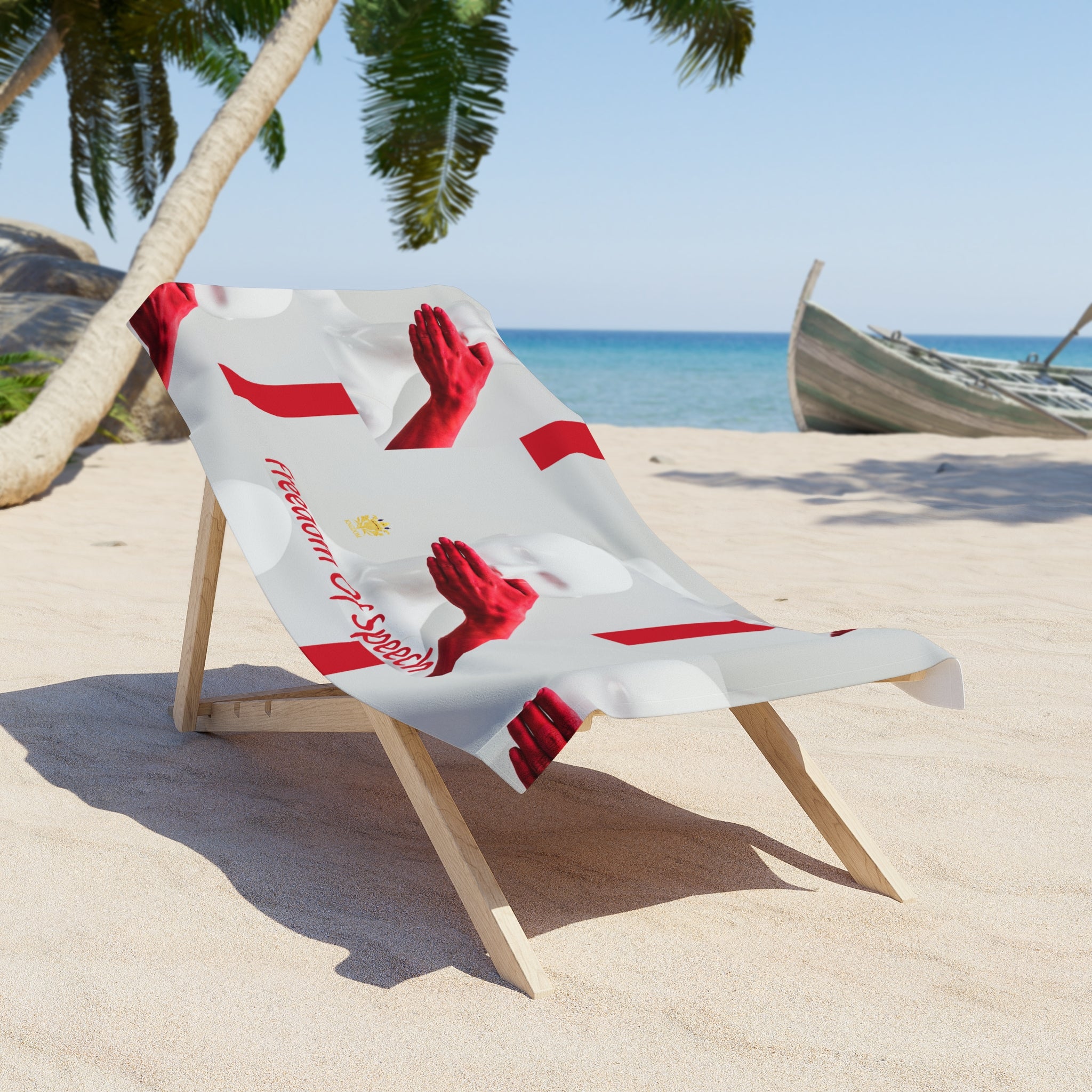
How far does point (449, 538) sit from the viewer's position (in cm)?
234

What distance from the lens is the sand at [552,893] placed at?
1.33 m

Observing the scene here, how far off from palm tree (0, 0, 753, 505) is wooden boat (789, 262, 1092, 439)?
290 cm

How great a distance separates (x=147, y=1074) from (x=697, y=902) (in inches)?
35.8

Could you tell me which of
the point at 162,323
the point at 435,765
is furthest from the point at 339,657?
the point at 162,323

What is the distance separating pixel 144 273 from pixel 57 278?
3.84m

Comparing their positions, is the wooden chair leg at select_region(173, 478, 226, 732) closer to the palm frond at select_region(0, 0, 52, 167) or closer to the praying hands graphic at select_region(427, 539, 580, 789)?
the praying hands graphic at select_region(427, 539, 580, 789)

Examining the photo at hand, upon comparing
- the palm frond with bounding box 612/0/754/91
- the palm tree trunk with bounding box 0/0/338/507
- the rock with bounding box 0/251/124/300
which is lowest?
the rock with bounding box 0/251/124/300

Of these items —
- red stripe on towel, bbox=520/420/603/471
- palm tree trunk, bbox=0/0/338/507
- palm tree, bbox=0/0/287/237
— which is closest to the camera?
red stripe on towel, bbox=520/420/603/471

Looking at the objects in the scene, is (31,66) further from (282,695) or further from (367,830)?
(367,830)

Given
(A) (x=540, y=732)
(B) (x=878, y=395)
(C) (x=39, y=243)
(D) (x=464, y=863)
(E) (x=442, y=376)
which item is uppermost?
(E) (x=442, y=376)

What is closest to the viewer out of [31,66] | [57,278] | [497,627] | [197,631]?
[497,627]

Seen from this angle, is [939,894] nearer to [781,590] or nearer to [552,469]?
[552,469]

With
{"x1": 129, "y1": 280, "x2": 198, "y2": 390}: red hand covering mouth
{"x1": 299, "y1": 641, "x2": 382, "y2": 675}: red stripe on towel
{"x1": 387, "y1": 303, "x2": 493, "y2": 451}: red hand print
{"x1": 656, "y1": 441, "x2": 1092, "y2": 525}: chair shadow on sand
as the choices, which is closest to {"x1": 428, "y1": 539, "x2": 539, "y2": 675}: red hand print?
{"x1": 299, "y1": 641, "x2": 382, "y2": 675}: red stripe on towel

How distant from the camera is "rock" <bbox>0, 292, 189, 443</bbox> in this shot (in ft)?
24.1
